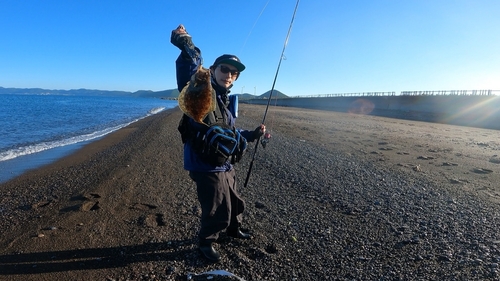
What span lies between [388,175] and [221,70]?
643cm

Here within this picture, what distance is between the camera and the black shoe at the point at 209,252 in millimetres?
3441

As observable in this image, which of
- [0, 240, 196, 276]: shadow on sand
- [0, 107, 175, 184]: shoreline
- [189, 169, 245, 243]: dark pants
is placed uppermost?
[189, 169, 245, 243]: dark pants

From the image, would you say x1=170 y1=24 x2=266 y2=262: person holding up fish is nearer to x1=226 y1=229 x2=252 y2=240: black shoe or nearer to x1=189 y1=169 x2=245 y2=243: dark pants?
x1=189 y1=169 x2=245 y2=243: dark pants

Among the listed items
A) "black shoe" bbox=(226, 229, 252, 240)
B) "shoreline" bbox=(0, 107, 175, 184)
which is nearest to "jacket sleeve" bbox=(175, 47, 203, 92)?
"black shoe" bbox=(226, 229, 252, 240)

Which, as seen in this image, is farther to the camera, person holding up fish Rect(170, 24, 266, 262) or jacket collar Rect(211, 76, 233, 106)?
jacket collar Rect(211, 76, 233, 106)

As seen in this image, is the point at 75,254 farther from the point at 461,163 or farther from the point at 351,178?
the point at 461,163

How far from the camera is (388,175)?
800 cm

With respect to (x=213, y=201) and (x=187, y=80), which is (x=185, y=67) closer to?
(x=187, y=80)

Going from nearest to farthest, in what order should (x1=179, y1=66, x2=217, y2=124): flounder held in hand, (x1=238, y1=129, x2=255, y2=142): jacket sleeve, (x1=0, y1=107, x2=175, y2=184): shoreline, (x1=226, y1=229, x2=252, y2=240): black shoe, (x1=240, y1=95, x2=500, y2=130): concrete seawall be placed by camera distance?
(x1=179, y1=66, x2=217, y2=124): flounder held in hand, (x1=238, y1=129, x2=255, y2=142): jacket sleeve, (x1=226, y1=229, x2=252, y2=240): black shoe, (x1=0, y1=107, x2=175, y2=184): shoreline, (x1=240, y1=95, x2=500, y2=130): concrete seawall

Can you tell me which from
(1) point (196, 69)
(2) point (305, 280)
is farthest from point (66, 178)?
(2) point (305, 280)

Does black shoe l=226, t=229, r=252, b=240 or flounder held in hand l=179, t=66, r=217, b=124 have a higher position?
flounder held in hand l=179, t=66, r=217, b=124

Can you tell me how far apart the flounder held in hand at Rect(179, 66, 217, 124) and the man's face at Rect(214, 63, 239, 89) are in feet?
1.07

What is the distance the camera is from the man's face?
132 inches

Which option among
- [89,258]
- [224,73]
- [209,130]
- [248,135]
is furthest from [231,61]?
[89,258]
